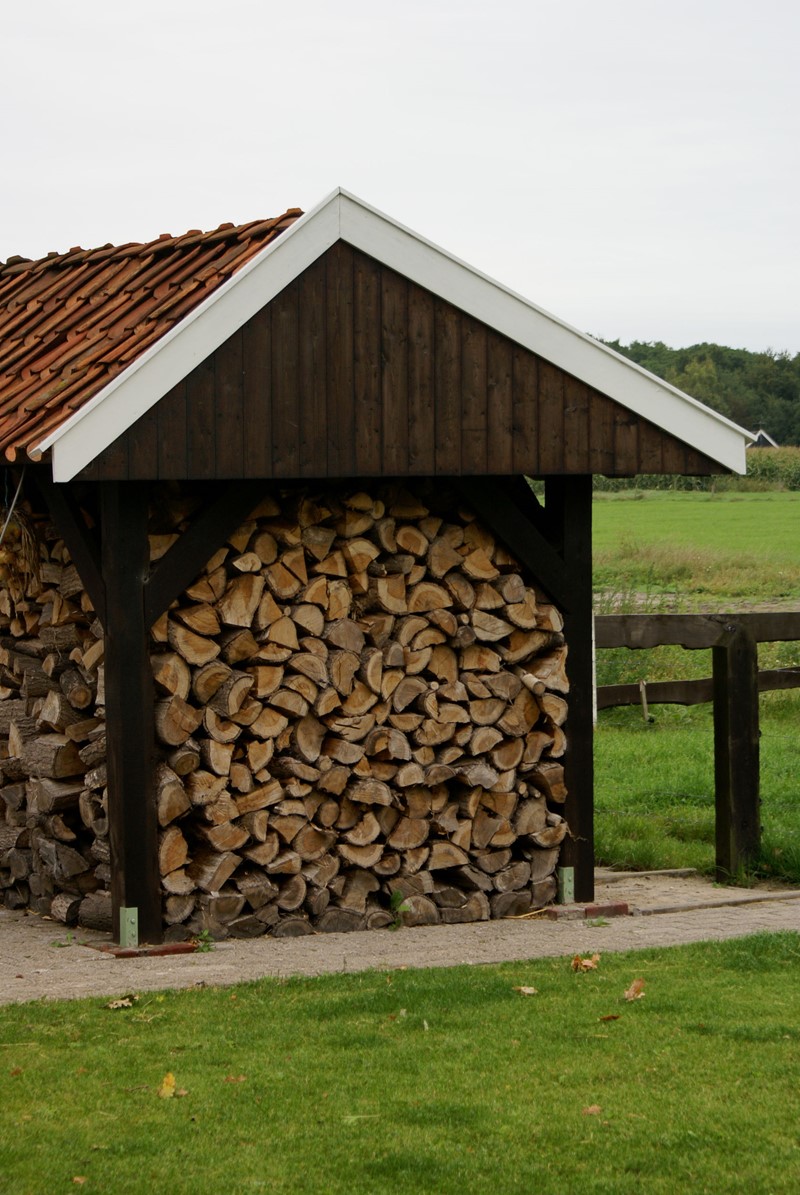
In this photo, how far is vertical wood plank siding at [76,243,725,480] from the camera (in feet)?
24.9

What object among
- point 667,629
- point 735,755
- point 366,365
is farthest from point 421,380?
point 735,755

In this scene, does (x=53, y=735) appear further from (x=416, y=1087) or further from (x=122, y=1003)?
(x=416, y=1087)

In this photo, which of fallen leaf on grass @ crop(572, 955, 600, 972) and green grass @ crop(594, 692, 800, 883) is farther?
green grass @ crop(594, 692, 800, 883)

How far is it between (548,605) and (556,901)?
1664mm

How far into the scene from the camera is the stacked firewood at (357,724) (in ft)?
26.3

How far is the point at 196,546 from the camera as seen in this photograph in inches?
307

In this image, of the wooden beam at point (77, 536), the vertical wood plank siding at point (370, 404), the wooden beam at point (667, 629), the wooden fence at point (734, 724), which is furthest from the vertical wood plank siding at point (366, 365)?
the wooden fence at point (734, 724)

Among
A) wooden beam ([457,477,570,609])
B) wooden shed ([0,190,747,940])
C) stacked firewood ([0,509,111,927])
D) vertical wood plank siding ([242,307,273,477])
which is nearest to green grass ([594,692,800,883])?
wooden shed ([0,190,747,940])

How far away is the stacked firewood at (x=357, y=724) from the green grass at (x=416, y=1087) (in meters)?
1.41

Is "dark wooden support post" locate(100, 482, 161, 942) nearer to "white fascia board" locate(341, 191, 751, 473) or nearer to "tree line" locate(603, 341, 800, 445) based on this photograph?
"white fascia board" locate(341, 191, 751, 473)

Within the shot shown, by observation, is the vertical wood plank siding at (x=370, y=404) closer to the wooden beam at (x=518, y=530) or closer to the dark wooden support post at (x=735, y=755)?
the wooden beam at (x=518, y=530)

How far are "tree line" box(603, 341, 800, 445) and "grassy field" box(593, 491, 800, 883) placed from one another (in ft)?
139

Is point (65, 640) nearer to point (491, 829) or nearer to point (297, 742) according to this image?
point (297, 742)

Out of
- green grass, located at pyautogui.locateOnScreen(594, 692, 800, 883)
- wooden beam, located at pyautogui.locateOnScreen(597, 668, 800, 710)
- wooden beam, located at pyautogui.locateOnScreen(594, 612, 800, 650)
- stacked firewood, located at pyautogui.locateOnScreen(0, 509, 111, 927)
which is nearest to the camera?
stacked firewood, located at pyautogui.locateOnScreen(0, 509, 111, 927)
